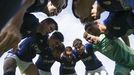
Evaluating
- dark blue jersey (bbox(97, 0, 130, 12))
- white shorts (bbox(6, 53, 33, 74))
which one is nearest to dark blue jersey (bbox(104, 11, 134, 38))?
dark blue jersey (bbox(97, 0, 130, 12))

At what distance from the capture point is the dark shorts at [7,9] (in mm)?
815

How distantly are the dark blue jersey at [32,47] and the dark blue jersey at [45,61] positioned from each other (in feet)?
0.39

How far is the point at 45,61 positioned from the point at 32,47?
44 centimetres

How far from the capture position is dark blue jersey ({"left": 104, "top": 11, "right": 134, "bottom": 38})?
538cm

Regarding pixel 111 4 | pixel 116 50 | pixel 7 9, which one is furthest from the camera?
pixel 116 50

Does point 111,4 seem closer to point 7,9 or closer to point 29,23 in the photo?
point 29,23

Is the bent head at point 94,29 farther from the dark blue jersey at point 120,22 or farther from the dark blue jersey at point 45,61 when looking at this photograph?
the dark blue jersey at point 45,61

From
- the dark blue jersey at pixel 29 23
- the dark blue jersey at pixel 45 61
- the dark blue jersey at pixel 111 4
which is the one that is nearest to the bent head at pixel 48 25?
the dark blue jersey at pixel 29 23

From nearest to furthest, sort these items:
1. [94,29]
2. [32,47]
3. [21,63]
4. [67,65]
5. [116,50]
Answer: [94,29]
[116,50]
[32,47]
[21,63]
[67,65]

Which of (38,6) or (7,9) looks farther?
(38,6)

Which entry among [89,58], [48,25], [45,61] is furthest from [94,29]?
[45,61]

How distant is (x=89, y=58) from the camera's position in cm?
659

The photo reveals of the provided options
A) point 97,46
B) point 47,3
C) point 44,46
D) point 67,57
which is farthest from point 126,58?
point 47,3

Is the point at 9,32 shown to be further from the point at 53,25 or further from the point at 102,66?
the point at 102,66
